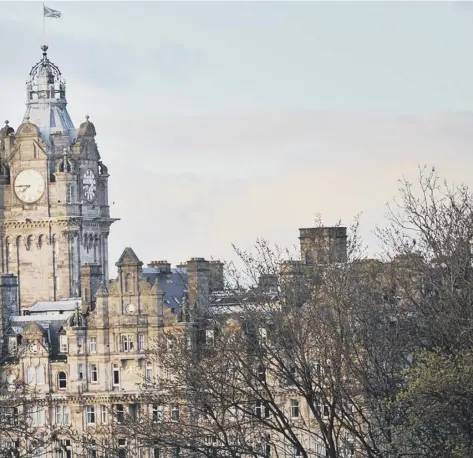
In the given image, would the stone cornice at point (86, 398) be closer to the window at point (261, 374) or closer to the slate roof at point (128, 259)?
the slate roof at point (128, 259)

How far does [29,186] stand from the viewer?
200 m

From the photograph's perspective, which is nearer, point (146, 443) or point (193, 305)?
point (146, 443)

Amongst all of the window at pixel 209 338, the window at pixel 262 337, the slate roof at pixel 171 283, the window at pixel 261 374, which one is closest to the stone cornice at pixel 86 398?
the slate roof at pixel 171 283

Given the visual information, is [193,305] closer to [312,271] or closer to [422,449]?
[312,271]

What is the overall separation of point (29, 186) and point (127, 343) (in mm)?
32253

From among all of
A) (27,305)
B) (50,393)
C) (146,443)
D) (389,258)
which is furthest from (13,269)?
(146,443)

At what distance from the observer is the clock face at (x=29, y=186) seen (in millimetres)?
198875

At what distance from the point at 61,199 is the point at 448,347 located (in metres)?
89.1

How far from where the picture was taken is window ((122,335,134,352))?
16888 centimetres

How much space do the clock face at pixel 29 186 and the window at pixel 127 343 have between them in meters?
31.1

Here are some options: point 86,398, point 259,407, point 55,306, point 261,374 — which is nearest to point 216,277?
point 259,407

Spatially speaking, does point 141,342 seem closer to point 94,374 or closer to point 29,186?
point 94,374

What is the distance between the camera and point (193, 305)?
531 feet

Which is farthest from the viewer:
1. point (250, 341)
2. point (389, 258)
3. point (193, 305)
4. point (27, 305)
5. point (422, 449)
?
point (27, 305)
